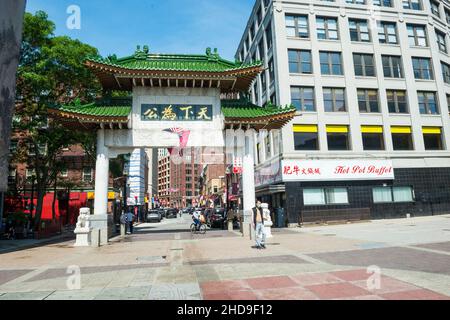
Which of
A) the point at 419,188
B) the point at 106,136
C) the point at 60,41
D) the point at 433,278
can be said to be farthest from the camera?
the point at 419,188

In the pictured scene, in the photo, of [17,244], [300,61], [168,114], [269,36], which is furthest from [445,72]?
[17,244]

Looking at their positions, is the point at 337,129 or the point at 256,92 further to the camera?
the point at 256,92

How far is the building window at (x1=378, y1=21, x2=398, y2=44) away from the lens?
3011 cm

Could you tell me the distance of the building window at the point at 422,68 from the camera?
30344mm

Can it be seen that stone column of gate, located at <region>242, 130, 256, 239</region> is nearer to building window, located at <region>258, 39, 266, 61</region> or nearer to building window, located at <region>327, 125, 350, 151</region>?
building window, located at <region>327, 125, 350, 151</region>

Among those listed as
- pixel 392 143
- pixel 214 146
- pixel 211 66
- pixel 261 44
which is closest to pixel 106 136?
pixel 214 146

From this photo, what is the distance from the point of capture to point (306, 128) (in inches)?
1070

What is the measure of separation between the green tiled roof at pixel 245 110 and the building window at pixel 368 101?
502 inches

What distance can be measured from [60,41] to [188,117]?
42.0ft

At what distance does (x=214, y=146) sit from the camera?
18.8 meters

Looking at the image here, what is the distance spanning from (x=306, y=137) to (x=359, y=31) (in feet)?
39.4

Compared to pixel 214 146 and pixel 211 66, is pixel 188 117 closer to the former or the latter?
pixel 214 146

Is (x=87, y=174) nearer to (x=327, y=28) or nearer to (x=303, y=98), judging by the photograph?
(x=303, y=98)

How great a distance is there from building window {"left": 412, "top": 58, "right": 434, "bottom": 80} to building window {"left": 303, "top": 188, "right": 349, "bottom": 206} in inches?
560
